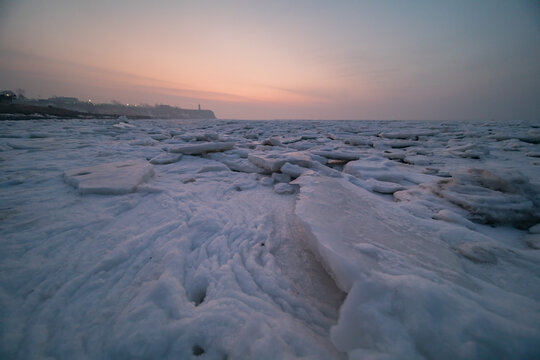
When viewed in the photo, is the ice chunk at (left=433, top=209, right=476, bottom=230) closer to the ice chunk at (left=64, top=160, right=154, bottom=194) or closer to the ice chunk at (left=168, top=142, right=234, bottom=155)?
the ice chunk at (left=64, top=160, right=154, bottom=194)

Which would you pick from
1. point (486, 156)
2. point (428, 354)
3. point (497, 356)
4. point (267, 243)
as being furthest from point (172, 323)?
point (486, 156)

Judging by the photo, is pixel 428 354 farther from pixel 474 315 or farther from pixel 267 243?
pixel 267 243

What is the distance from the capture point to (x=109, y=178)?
2.22 metres

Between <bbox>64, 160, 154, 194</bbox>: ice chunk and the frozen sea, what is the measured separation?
0.02m

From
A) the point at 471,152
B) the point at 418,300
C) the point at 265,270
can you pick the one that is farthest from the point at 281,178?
the point at 471,152

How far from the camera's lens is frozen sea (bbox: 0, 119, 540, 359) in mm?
736

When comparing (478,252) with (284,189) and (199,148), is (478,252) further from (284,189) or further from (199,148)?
(199,148)

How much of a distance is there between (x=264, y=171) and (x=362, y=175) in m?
1.51

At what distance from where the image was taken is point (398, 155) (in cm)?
427

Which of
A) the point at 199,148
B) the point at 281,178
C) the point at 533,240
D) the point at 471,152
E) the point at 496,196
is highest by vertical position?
the point at 471,152

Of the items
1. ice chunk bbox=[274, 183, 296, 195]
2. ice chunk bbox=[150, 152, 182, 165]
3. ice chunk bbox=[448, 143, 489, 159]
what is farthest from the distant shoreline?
ice chunk bbox=[448, 143, 489, 159]

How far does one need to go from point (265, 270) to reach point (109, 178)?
6.96 feet

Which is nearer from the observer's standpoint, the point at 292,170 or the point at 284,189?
the point at 284,189

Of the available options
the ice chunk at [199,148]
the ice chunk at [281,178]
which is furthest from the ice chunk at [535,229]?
the ice chunk at [199,148]
